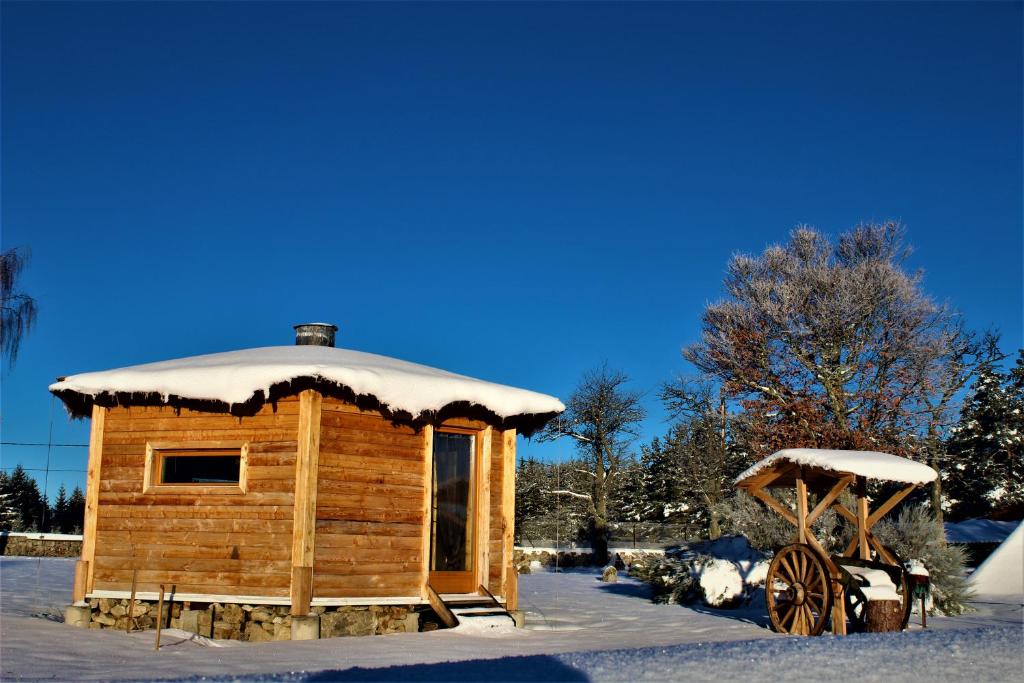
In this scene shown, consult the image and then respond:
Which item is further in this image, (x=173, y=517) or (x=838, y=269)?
(x=838, y=269)

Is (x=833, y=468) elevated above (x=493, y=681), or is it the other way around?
(x=833, y=468)

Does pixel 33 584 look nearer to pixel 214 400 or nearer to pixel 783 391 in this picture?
pixel 214 400

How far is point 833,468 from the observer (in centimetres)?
1140

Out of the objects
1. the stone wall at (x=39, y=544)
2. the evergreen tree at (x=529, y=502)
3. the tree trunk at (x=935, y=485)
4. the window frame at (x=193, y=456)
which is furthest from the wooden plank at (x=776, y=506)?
the evergreen tree at (x=529, y=502)

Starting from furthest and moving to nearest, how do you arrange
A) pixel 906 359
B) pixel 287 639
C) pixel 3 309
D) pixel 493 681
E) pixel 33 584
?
pixel 906 359 → pixel 3 309 → pixel 33 584 → pixel 287 639 → pixel 493 681

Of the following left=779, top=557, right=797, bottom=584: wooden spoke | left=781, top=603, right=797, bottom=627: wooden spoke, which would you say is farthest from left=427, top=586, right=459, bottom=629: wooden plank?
left=779, top=557, right=797, bottom=584: wooden spoke

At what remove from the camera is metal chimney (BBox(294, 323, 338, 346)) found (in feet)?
45.7

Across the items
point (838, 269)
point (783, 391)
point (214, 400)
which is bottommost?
point (214, 400)

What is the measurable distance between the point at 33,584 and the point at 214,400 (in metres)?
8.47

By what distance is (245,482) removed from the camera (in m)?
11.0

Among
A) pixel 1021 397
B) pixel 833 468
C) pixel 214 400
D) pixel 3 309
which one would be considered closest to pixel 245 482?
pixel 214 400

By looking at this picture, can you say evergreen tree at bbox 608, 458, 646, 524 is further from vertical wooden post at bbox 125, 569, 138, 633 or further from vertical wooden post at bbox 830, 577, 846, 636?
vertical wooden post at bbox 125, 569, 138, 633

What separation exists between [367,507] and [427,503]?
2.71 feet

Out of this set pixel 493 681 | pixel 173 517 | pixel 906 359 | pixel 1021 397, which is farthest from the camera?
pixel 1021 397
